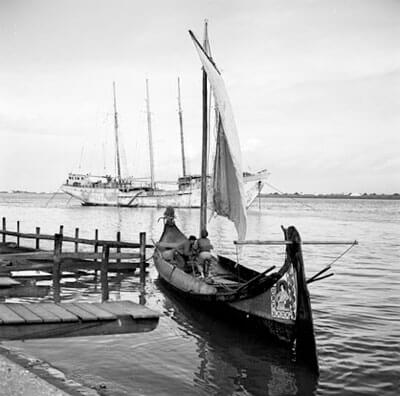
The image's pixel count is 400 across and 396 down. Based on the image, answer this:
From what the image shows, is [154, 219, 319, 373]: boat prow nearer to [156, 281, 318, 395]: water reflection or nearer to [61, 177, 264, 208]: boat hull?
[156, 281, 318, 395]: water reflection

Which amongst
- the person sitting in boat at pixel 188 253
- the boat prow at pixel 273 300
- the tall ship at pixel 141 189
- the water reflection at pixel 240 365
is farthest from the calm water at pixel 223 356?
the tall ship at pixel 141 189

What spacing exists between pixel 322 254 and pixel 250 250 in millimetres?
4003

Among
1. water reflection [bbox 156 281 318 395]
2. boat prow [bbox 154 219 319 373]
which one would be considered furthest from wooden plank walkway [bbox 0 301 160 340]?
boat prow [bbox 154 219 319 373]

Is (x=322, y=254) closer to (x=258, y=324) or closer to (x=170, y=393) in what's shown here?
(x=258, y=324)

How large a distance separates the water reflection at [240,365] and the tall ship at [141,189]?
209ft

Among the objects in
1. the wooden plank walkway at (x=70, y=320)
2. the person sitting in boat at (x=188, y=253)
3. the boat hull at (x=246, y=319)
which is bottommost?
the boat hull at (x=246, y=319)

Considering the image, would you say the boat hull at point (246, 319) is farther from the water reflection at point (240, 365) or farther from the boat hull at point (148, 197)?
the boat hull at point (148, 197)

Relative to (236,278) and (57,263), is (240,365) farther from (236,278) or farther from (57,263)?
(57,263)

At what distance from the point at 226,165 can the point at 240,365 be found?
311 inches

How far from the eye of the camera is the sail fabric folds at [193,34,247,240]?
14.7 meters

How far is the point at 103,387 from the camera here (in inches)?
312

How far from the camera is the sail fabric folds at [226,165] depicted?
14.7m

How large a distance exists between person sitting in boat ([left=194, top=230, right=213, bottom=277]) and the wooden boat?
159 millimetres

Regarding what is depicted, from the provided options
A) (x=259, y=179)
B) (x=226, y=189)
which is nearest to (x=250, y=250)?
(x=226, y=189)
